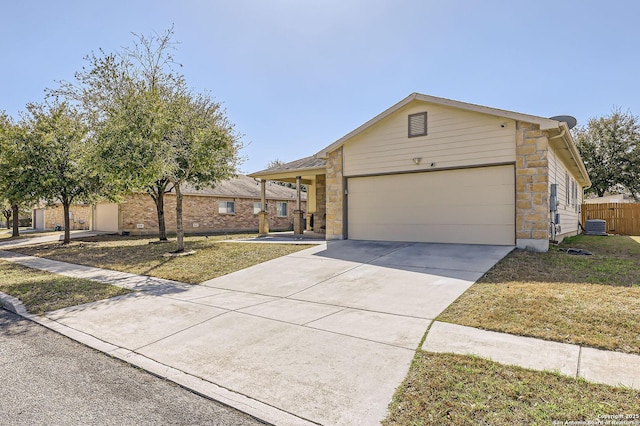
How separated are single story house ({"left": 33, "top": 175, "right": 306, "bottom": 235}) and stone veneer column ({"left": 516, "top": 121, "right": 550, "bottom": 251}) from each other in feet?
50.9

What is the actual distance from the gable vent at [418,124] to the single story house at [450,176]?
30 millimetres

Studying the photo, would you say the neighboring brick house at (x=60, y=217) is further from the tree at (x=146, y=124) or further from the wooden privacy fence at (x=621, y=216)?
the wooden privacy fence at (x=621, y=216)

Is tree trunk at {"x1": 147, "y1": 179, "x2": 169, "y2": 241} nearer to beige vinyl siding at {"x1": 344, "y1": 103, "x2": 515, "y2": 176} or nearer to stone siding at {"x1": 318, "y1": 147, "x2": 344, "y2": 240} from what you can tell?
stone siding at {"x1": 318, "y1": 147, "x2": 344, "y2": 240}

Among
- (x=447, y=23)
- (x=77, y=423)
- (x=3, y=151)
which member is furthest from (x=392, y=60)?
(x=3, y=151)

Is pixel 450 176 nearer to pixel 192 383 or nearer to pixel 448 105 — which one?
pixel 448 105

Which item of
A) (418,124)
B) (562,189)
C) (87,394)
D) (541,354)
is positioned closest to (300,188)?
(418,124)

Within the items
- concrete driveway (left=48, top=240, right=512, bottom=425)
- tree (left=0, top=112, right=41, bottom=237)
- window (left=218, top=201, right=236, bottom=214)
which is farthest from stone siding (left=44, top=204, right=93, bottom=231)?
concrete driveway (left=48, top=240, right=512, bottom=425)

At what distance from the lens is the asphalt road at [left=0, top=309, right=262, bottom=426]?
289cm

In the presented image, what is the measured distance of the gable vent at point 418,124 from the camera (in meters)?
11.1

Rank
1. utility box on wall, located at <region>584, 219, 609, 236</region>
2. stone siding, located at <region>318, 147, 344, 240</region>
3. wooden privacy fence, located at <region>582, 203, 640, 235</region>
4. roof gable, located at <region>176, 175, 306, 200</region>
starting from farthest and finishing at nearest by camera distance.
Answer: roof gable, located at <region>176, 175, 306, 200</region>, wooden privacy fence, located at <region>582, 203, 640, 235</region>, utility box on wall, located at <region>584, 219, 609, 236</region>, stone siding, located at <region>318, 147, 344, 240</region>

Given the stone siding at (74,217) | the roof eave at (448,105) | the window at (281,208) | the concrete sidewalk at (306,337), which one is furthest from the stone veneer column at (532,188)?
the stone siding at (74,217)

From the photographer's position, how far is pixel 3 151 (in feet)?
48.0

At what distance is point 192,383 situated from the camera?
137 inches

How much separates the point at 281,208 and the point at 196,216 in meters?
7.13
